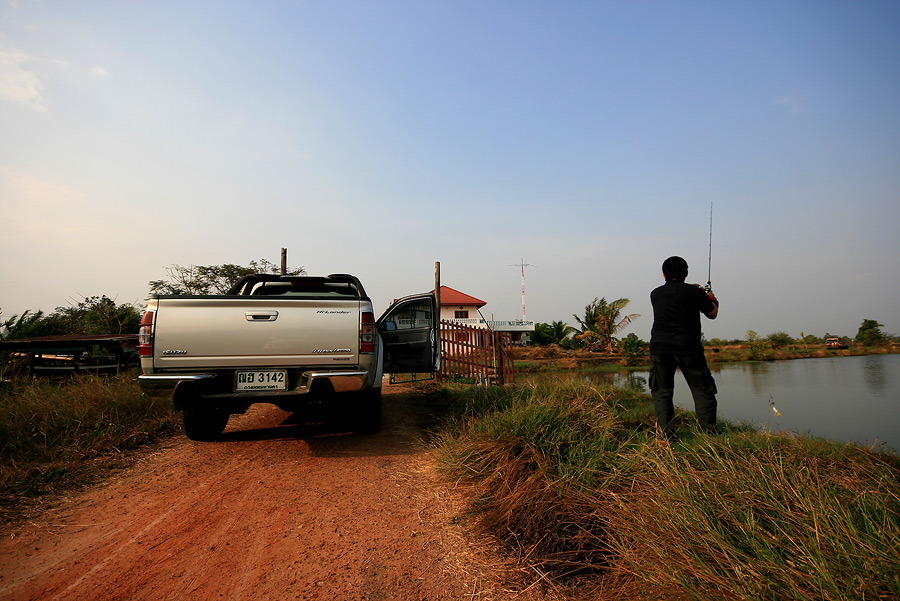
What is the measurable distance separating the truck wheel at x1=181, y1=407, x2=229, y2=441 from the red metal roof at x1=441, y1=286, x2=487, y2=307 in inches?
1435

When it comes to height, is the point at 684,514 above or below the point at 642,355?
above

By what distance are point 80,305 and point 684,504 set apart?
1591 cm

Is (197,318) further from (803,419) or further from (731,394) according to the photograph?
(731,394)

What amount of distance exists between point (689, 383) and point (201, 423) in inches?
189

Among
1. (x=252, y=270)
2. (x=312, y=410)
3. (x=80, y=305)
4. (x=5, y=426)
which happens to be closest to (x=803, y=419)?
(x=312, y=410)

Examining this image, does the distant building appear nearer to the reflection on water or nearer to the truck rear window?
the reflection on water

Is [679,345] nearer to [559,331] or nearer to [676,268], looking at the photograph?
[676,268]

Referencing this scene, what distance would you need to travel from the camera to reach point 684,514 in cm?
179

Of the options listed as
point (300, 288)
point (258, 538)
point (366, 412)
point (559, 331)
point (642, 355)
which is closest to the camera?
point (258, 538)

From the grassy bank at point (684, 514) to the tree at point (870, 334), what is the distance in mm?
35227

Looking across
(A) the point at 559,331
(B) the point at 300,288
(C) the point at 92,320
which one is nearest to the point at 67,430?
(B) the point at 300,288

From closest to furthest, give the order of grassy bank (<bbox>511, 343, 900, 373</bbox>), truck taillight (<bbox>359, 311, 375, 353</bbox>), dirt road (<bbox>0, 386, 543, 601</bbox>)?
dirt road (<bbox>0, 386, 543, 601</bbox>), truck taillight (<bbox>359, 311, 375, 353</bbox>), grassy bank (<bbox>511, 343, 900, 373</bbox>)

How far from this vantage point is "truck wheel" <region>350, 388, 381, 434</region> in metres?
4.93

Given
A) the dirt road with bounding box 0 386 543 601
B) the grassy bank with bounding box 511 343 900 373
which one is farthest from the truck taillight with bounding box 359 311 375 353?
the grassy bank with bounding box 511 343 900 373
